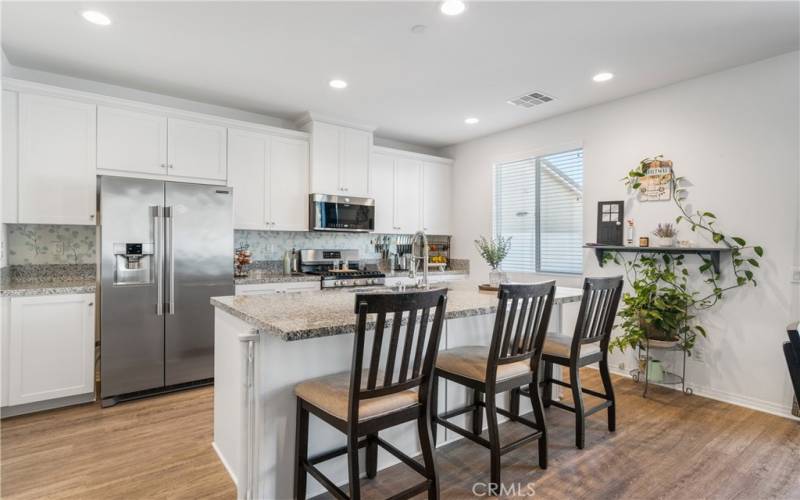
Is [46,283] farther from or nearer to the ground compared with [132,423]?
farther from the ground

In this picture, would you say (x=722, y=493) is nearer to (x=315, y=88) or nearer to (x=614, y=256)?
(x=614, y=256)

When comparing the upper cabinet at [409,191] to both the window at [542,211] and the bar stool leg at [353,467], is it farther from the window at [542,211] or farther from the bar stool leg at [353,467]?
the bar stool leg at [353,467]

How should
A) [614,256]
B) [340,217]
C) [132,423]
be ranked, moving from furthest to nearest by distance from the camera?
[340,217]
[614,256]
[132,423]

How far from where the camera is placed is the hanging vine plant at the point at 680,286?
10.8 ft

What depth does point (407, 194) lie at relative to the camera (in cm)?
544

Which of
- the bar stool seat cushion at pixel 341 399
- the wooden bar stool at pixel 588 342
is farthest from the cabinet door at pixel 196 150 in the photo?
the wooden bar stool at pixel 588 342

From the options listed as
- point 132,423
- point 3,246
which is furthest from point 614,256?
point 3,246

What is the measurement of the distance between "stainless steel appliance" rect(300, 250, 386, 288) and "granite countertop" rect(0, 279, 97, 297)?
196 cm

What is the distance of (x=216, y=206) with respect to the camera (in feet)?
11.9

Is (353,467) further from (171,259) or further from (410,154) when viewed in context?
(410,154)

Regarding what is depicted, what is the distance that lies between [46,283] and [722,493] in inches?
182

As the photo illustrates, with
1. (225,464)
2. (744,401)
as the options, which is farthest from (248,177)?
(744,401)

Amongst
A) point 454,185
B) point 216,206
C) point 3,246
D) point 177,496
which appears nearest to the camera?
point 177,496

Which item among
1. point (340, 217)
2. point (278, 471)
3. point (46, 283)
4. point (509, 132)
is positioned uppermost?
point (509, 132)
